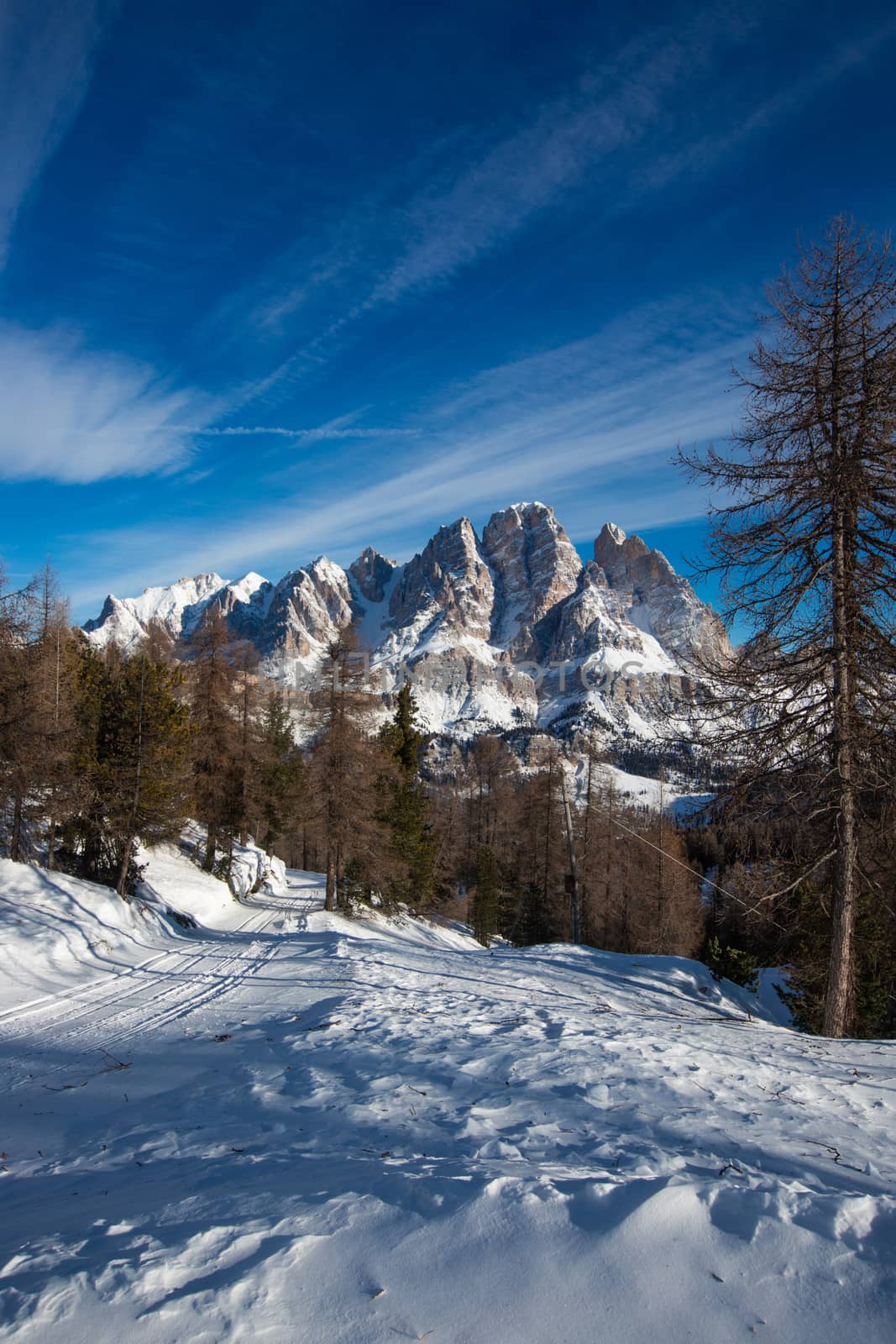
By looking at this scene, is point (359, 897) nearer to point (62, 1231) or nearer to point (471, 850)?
point (62, 1231)

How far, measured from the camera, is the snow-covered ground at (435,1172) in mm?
2330

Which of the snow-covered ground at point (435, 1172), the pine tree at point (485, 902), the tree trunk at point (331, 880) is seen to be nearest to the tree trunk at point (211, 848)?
the tree trunk at point (331, 880)

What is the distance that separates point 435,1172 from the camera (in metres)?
3.52

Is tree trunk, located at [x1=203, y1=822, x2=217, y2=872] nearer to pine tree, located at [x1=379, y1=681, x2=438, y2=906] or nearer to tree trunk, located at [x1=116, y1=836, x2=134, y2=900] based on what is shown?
pine tree, located at [x1=379, y1=681, x2=438, y2=906]

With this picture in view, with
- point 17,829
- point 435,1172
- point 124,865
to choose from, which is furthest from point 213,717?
point 435,1172

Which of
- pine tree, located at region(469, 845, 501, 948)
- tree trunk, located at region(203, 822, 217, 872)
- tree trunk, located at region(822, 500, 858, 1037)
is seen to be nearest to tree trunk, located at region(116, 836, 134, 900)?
tree trunk, located at region(203, 822, 217, 872)

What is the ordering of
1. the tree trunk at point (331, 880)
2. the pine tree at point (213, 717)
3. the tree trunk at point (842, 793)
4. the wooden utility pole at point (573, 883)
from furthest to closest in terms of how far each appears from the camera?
the pine tree at point (213, 717) → the tree trunk at point (331, 880) → the wooden utility pole at point (573, 883) → the tree trunk at point (842, 793)

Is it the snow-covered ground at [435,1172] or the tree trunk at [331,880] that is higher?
the snow-covered ground at [435,1172]

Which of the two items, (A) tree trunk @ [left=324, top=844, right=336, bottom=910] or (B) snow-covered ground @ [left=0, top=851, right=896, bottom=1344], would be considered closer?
(B) snow-covered ground @ [left=0, top=851, right=896, bottom=1344]

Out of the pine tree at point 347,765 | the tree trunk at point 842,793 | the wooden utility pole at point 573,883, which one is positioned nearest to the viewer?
the tree trunk at point 842,793

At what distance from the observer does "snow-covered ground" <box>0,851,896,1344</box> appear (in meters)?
2.33

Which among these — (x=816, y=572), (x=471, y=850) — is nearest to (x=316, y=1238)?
(x=816, y=572)

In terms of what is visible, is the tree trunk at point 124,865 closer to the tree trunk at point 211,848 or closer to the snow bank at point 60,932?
the snow bank at point 60,932

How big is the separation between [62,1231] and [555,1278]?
92.0 inches
